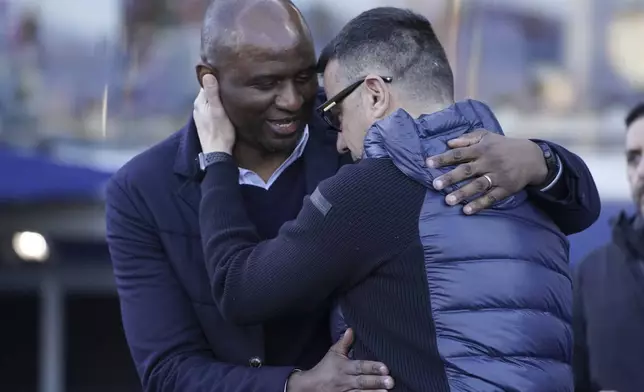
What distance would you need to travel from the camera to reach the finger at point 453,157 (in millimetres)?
2096

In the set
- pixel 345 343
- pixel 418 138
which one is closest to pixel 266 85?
pixel 418 138

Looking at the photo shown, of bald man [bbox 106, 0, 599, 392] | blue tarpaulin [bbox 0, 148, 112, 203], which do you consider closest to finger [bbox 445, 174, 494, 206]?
bald man [bbox 106, 0, 599, 392]

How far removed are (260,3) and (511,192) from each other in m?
0.79

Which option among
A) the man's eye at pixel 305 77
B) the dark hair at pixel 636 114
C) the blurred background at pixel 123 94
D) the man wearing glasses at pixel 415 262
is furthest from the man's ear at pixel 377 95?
the blurred background at pixel 123 94

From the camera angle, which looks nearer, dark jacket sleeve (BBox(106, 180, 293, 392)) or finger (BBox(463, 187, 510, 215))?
finger (BBox(463, 187, 510, 215))

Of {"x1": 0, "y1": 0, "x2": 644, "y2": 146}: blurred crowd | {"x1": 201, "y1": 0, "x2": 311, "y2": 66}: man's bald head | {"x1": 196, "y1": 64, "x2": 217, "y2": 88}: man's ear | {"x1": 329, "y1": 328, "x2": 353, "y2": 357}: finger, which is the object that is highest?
{"x1": 0, "y1": 0, "x2": 644, "y2": 146}: blurred crowd

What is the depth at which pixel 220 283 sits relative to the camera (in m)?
2.23

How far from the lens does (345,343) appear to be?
2.21m

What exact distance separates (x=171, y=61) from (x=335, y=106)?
6.09 m

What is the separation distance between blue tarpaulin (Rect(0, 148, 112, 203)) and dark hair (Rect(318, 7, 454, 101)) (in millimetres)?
3714

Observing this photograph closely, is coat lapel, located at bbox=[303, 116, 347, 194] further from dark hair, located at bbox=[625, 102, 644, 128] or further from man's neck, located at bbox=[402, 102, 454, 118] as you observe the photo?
dark hair, located at bbox=[625, 102, 644, 128]

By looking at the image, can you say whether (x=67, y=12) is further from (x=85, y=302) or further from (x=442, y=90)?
(x=442, y=90)

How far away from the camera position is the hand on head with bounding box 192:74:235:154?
2.50m

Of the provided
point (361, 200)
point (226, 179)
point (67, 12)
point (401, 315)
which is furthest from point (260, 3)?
point (67, 12)
